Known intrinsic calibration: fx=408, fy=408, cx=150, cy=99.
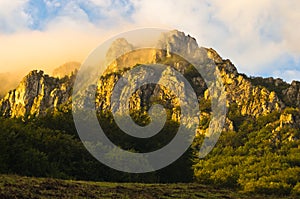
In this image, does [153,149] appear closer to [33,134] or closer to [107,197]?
[33,134]

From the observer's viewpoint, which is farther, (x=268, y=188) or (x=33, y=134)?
(x=268, y=188)

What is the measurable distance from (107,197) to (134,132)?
40114 mm

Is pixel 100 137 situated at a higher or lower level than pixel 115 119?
lower

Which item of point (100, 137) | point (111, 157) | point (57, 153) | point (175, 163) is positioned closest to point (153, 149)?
point (175, 163)

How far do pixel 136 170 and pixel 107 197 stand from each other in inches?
996

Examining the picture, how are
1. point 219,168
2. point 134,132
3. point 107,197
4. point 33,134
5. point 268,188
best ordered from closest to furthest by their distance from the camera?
point 107,197 → point 33,134 → point 268,188 → point 134,132 → point 219,168

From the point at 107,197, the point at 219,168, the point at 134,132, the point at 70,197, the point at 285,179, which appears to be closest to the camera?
the point at 70,197

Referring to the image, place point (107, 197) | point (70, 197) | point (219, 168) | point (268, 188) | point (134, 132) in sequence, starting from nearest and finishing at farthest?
point (70, 197)
point (107, 197)
point (268, 188)
point (134, 132)
point (219, 168)

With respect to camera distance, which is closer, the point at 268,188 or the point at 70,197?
the point at 70,197

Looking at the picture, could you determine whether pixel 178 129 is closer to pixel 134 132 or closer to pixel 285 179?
pixel 134 132

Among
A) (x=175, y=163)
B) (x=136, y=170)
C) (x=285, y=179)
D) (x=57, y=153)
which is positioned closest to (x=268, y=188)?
(x=285, y=179)

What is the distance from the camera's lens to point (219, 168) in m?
70.0

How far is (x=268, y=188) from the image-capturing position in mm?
54031

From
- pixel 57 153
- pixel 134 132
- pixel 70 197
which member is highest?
pixel 134 132
